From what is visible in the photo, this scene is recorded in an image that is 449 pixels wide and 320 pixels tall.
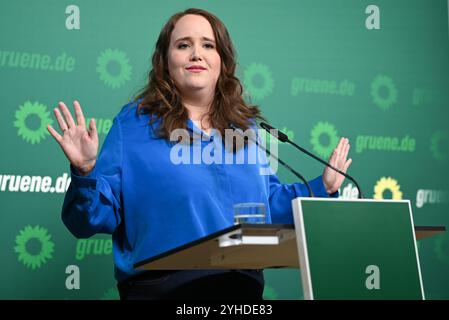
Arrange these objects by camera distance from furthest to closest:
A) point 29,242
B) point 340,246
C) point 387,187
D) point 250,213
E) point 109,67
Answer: point 387,187 < point 109,67 < point 29,242 < point 250,213 < point 340,246

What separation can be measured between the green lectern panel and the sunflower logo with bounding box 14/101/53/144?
1.82 m

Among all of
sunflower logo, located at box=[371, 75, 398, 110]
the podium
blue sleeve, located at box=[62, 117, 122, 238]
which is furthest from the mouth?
sunflower logo, located at box=[371, 75, 398, 110]

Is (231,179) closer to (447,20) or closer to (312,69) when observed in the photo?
(312,69)

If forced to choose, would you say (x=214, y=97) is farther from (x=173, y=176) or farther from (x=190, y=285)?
(x=190, y=285)

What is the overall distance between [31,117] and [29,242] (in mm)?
544

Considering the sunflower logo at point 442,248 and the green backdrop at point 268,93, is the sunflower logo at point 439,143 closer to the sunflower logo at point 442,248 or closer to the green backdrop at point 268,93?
the green backdrop at point 268,93

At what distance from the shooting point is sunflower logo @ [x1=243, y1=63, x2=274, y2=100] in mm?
3568

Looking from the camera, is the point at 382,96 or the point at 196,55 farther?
the point at 382,96

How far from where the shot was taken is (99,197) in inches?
83.1

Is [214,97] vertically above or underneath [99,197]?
above

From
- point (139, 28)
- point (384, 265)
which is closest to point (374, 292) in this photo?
point (384, 265)

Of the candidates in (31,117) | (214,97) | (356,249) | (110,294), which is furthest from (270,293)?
(356,249)

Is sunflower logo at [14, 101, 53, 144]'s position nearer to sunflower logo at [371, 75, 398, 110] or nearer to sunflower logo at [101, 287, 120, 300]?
sunflower logo at [101, 287, 120, 300]

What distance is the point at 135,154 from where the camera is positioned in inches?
89.7
